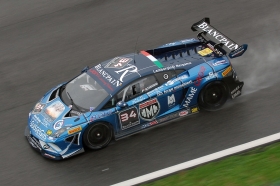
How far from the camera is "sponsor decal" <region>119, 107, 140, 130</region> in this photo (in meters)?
9.80

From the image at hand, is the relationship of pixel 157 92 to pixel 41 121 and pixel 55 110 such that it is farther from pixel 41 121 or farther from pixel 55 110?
pixel 41 121

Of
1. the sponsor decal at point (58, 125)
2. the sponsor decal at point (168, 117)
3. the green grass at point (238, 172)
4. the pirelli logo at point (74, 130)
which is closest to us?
the green grass at point (238, 172)

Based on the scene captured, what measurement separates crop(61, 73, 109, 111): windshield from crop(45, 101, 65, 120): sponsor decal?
159 millimetres

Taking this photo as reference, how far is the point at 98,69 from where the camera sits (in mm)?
10461

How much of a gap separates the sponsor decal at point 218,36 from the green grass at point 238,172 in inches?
108

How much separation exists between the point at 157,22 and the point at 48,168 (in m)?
6.35

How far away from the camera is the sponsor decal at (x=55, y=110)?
9789 millimetres

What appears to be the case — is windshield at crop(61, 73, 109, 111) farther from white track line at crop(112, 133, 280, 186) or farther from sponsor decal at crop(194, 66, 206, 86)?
sponsor decal at crop(194, 66, 206, 86)

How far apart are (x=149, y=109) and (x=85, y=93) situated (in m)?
1.30

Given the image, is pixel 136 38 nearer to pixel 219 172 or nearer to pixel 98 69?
pixel 98 69

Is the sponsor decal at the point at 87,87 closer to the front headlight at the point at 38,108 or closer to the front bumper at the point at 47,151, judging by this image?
the front headlight at the point at 38,108

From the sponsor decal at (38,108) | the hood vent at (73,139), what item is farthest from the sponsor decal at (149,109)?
the sponsor decal at (38,108)

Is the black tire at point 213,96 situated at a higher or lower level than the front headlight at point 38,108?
lower

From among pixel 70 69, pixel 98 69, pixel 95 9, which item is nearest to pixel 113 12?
pixel 95 9
